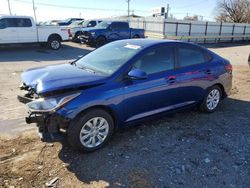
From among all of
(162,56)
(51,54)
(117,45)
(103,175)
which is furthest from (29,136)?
(51,54)

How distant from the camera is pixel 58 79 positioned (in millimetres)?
4109

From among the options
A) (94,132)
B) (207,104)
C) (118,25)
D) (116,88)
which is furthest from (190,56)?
(118,25)

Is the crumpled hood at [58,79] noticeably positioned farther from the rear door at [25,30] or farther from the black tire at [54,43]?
the black tire at [54,43]

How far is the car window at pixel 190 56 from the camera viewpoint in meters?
5.27

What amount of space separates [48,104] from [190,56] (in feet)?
9.94

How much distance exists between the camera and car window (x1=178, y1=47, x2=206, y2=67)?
5270 mm

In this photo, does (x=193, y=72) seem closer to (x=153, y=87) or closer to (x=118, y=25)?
(x=153, y=87)

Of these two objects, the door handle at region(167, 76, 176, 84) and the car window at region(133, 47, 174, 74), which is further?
the door handle at region(167, 76, 176, 84)

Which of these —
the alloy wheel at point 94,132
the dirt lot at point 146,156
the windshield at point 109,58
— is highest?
the windshield at point 109,58

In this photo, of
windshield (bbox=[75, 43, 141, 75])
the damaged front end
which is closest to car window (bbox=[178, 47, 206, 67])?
windshield (bbox=[75, 43, 141, 75])

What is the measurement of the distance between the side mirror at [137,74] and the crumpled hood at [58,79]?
0.42m

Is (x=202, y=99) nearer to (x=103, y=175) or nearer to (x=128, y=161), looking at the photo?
(x=128, y=161)

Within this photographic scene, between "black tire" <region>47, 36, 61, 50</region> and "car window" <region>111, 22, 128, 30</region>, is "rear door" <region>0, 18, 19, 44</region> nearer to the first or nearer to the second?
"black tire" <region>47, 36, 61, 50</region>

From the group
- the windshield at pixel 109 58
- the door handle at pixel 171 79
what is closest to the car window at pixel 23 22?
the windshield at pixel 109 58
